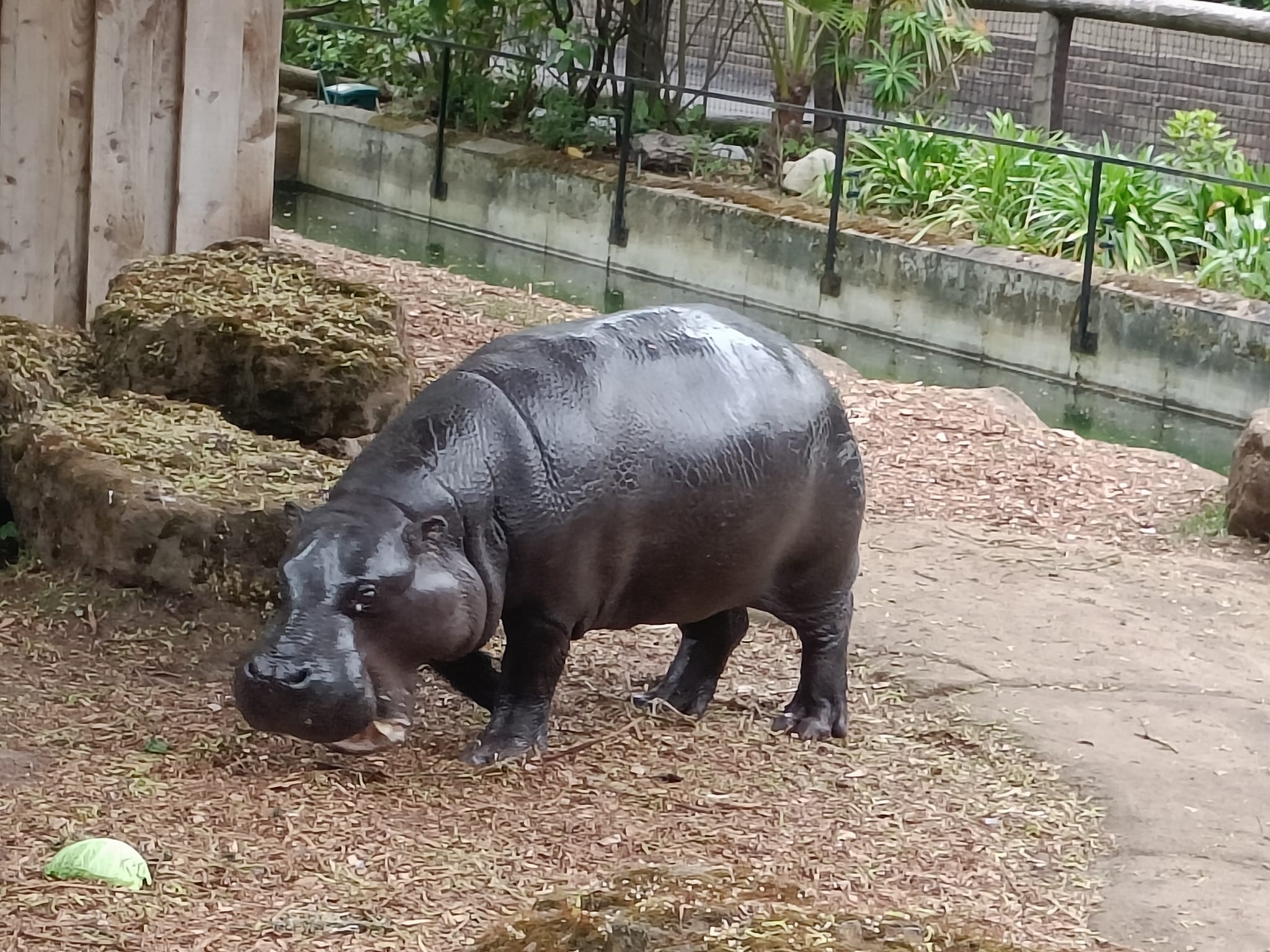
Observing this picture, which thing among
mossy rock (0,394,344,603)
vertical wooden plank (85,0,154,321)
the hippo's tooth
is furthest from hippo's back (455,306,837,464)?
vertical wooden plank (85,0,154,321)

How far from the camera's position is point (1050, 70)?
14.2 meters

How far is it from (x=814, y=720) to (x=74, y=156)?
3520 mm

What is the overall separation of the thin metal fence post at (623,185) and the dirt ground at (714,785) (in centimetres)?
708

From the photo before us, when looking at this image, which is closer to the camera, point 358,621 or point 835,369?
point 358,621

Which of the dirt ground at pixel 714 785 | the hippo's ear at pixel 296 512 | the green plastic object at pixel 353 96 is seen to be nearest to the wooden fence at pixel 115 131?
the dirt ground at pixel 714 785

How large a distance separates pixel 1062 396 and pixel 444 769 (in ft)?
23.8

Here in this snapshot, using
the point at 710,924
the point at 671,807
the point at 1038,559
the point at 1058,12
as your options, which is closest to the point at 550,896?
the point at 710,924

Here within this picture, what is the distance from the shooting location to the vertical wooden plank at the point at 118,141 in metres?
6.39

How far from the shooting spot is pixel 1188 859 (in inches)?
157

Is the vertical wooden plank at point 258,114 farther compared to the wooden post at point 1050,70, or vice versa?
the wooden post at point 1050,70

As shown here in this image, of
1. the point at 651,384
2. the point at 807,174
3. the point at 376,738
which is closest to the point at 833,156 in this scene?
the point at 807,174

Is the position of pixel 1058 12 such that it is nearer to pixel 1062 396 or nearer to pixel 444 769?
pixel 1062 396

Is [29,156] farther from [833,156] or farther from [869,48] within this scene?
[869,48]

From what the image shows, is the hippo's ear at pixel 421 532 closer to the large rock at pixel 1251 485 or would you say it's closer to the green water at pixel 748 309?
the large rock at pixel 1251 485
